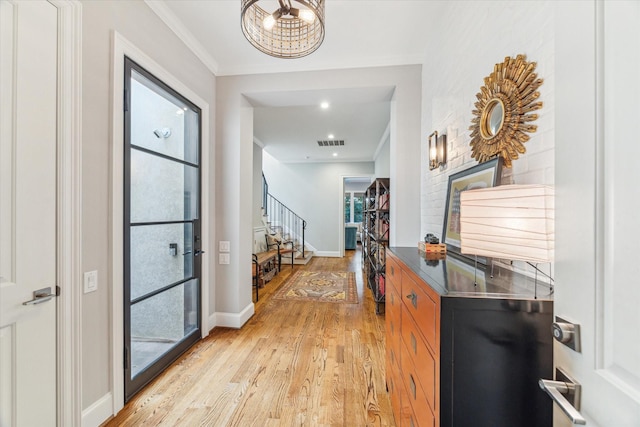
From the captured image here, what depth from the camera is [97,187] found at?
154 centimetres

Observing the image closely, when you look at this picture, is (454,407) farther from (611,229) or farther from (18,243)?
(18,243)

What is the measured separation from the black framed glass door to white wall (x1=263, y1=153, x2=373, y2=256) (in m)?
4.97

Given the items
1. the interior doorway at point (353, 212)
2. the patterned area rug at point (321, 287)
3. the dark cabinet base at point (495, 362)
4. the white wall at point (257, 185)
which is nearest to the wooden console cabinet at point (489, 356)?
the dark cabinet base at point (495, 362)

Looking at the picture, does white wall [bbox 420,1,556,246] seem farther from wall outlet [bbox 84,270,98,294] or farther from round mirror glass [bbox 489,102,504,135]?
wall outlet [bbox 84,270,98,294]

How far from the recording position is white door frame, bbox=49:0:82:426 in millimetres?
1330

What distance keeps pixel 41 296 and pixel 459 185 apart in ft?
7.59

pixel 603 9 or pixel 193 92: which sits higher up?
pixel 193 92

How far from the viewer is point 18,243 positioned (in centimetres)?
116

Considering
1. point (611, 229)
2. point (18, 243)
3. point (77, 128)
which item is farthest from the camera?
point (77, 128)

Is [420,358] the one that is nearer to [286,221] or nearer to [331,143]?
[331,143]

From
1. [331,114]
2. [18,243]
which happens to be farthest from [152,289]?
[331,114]

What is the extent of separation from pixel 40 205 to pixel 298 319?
8.35 ft

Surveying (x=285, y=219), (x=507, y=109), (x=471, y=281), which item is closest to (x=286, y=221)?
(x=285, y=219)

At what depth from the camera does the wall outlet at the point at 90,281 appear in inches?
57.7
